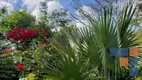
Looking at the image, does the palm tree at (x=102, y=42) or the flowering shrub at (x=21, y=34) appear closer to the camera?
the palm tree at (x=102, y=42)

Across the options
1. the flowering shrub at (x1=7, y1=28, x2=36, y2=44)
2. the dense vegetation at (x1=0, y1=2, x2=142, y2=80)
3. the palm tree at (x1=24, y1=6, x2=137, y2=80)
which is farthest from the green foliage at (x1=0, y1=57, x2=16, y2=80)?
the flowering shrub at (x1=7, y1=28, x2=36, y2=44)

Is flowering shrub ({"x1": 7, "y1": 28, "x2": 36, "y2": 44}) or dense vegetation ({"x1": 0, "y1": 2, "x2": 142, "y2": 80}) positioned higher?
flowering shrub ({"x1": 7, "y1": 28, "x2": 36, "y2": 44})

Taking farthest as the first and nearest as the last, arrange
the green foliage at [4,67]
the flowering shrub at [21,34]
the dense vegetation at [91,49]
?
1. the flowering shrub at [21,34]
2. the green foliage at [4,67]
3. the dense vegetation at [91,49]

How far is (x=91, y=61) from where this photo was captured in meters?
4.58

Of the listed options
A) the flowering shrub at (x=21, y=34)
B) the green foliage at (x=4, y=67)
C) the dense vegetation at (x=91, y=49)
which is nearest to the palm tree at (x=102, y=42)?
the dense vegetation at (x=91, y=49)

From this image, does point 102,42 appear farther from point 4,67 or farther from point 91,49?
point 4,67

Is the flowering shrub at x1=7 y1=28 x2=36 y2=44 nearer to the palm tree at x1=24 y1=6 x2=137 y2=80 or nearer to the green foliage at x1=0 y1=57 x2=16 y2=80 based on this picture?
the green foliage at x1=0 y1=57 x2=16 y2=80

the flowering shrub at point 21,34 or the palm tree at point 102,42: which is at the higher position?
the flowering shrub at point 21,34

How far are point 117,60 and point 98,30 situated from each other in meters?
0.53

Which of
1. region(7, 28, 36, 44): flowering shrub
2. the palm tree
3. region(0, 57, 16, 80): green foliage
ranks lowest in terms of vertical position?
region(0, 57, 16, 80): green foliage

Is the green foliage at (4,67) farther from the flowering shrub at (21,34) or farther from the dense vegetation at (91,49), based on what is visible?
the flowering shrub at (21,34)

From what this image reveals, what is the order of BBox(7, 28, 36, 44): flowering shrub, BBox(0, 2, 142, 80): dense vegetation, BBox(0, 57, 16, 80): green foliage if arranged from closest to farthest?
1. BBox(0, 2, 142, 80): dense vegetation
2. BBox(0, 57, 16, 80): green foliage
3. BBox(7, 28, 36, 44): flowering shrub

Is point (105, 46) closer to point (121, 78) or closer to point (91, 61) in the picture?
point (91, 61)

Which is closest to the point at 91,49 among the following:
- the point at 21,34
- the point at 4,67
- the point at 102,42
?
the point at 102,42
